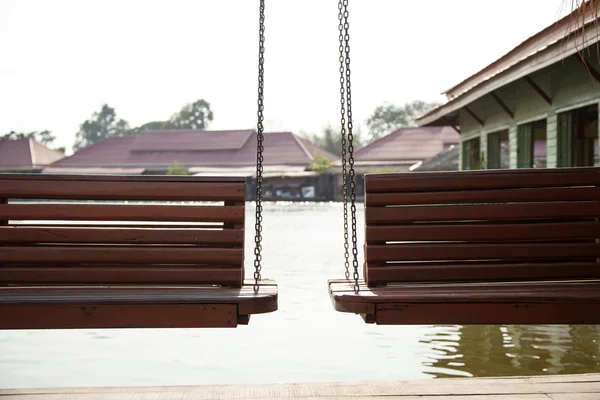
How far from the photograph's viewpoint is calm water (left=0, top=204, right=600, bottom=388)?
224 inches

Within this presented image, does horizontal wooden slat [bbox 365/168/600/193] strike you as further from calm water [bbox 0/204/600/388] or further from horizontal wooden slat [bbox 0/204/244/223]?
calm water [bbox 0/204/600/388]

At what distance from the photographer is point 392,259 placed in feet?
11.7

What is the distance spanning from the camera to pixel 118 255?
3.50 meters

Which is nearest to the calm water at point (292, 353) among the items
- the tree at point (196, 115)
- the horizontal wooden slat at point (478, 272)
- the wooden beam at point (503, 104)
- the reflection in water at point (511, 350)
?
the reflection in water at point (511, 350)

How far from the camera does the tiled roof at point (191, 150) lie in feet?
190

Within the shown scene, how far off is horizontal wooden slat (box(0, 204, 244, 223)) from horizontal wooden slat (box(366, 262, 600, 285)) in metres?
0.64

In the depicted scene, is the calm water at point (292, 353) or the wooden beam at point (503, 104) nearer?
the calm water at point (292, 353)

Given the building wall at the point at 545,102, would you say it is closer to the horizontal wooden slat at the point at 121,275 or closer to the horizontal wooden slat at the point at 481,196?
the horizontal wooden slat at the point at 481,196

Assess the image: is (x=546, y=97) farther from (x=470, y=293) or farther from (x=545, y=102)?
(x=470, y=293)

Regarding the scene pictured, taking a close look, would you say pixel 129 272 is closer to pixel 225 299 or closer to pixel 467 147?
pixel 225 299

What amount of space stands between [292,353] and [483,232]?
2973mm

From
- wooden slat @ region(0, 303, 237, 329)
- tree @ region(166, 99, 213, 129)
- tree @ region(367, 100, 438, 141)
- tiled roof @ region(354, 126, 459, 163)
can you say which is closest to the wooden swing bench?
wooden slat @ region(0, 303, 237, 329)

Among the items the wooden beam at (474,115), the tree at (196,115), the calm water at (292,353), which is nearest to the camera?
the calm water at (292,353)

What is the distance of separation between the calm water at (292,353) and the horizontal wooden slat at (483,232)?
2235 millimetres
